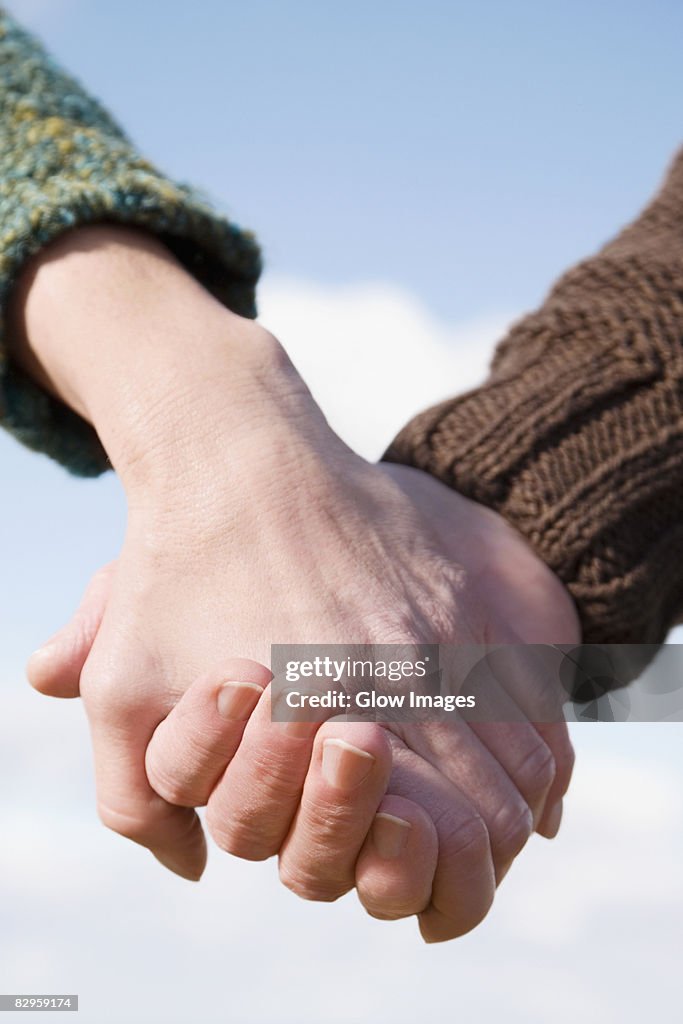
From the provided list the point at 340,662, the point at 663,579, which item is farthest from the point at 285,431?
the point at 663,579

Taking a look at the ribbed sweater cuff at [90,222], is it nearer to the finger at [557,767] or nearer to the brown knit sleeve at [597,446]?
the brown knit sleeve at [597,446]

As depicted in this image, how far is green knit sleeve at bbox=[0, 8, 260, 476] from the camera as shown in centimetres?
128

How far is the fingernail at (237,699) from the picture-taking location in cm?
103

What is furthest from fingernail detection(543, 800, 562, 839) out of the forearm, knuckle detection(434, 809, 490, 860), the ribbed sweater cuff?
the ribbed sweater cuff

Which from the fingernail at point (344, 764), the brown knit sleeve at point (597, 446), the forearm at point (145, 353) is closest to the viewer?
the fingernail at point (344, 764)

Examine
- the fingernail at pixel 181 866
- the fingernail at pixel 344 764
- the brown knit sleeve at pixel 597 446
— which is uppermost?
the brown knit sleeve at pixel 597 446

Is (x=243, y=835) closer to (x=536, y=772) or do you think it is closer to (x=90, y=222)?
(x=536, y=772)

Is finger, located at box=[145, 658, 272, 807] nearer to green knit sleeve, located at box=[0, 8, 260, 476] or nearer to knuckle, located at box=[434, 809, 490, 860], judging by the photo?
knuckle, located at box=[434, 809, 490, 860]

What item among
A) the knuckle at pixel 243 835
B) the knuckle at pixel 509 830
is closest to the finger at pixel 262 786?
the knuckle at pixel 243 835

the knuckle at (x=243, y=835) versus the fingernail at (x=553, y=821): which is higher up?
the knuckle at (x=243, y=835)

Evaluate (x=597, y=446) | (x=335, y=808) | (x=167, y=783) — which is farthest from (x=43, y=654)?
(x=597, y=446)

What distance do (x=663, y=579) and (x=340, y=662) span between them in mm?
618

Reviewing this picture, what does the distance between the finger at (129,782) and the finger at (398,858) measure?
0.86ft

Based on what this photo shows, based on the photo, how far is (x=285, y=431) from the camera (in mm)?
1207
